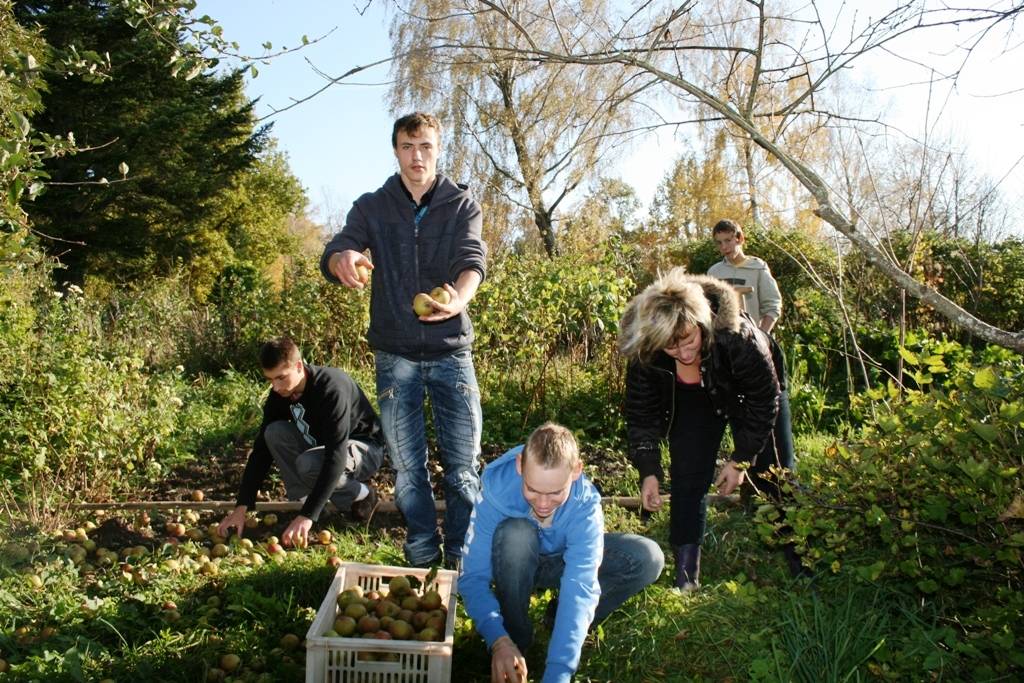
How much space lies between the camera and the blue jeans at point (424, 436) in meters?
3.46

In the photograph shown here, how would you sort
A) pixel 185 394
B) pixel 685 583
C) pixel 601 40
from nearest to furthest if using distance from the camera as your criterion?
1. pixel 601 40
2. pixel 685 583
3. pixel 185 394

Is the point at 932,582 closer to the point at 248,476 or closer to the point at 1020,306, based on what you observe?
the point at 248,476

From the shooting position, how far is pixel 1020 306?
9266mm

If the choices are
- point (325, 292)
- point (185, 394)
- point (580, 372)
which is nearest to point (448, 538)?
point (580, 372)

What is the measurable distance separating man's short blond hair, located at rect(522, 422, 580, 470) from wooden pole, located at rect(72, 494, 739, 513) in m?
1.98

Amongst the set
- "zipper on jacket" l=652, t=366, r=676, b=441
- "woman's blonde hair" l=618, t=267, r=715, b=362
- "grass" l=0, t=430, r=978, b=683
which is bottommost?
"grass" l=0, t=430, r=978, b=683

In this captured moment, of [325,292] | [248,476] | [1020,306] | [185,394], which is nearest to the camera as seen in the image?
[248,476]

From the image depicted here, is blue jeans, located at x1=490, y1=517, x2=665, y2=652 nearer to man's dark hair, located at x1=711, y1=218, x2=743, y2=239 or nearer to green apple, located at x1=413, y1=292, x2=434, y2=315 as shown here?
green apple, located at x1=413, y1=292, x2=434, y2=315

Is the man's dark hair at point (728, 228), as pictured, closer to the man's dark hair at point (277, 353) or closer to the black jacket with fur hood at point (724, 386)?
the black jacket with fur hood at point (724, 386)

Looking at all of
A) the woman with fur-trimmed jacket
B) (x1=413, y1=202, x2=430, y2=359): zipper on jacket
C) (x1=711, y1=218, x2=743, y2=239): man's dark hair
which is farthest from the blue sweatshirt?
(x1=711, y1=218, x2=743, y2=239): man's dark hair

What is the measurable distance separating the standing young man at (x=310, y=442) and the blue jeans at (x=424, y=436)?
1.33ft

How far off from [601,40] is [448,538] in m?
2.11

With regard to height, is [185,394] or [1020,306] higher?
[1020,306]

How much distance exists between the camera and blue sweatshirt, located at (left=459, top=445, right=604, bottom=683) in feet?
8.35
